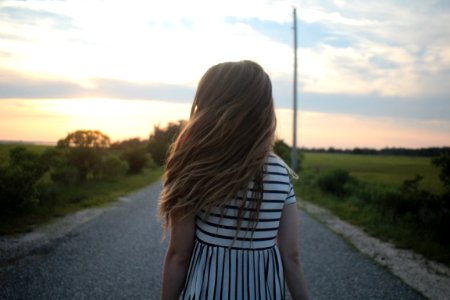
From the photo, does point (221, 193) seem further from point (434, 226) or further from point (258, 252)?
point (434, 226)

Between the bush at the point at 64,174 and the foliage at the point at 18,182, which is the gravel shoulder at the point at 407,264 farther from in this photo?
the bush at the point at 64,174

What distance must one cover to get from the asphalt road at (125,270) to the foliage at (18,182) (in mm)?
1786

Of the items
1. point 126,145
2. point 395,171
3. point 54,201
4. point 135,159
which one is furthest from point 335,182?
point 126,145

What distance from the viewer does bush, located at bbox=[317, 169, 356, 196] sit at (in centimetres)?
1711

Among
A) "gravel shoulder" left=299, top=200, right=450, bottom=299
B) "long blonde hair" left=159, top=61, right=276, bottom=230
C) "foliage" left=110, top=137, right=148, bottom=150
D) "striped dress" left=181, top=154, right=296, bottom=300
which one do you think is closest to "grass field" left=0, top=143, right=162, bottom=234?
"foliage" left=110, top=137, right=148, bottom=150

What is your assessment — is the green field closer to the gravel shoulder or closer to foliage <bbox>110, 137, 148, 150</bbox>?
the gravel shoulder

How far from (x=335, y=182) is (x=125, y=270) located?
13.4m

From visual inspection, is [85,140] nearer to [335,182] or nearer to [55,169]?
[55,169]

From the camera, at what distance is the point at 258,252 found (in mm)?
1846

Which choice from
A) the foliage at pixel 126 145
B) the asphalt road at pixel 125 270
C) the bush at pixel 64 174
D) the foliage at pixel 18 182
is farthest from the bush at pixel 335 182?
the foliage at pixel 18 182

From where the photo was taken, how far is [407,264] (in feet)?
20.6

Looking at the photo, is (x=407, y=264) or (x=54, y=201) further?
(x=54, y=201)

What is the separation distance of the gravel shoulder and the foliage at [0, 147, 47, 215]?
7055 mm

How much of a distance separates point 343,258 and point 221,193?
552cm
